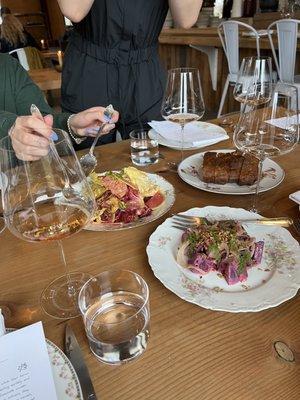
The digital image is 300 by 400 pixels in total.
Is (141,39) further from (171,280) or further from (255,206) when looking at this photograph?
(171,280)

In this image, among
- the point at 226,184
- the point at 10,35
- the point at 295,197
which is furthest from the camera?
the point at 10,35

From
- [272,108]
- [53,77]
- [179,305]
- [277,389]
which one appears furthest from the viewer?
[53,77]

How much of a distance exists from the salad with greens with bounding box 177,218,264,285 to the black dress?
98 centimetres

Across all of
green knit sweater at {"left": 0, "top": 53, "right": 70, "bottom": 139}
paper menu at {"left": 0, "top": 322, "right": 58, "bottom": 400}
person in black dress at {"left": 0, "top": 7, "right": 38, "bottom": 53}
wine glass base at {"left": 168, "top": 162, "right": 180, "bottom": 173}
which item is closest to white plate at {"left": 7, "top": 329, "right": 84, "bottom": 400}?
paper menu at {"left": 0, "top": 322, "right": 58, "bottom": 400}

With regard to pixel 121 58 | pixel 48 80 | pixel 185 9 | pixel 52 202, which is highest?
pixel 185 9

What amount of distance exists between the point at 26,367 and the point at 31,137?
0.42m

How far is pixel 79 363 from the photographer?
0.47m

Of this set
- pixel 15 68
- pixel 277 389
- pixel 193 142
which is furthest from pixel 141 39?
pixel 277 389

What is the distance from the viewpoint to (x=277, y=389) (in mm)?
436

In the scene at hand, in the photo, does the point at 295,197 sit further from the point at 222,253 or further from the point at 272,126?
the point at 222,253

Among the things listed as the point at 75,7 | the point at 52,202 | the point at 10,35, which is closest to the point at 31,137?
the point at 52,202

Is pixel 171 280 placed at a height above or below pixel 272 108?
below

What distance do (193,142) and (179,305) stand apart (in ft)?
2.19

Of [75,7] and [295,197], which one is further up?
[75,7]
